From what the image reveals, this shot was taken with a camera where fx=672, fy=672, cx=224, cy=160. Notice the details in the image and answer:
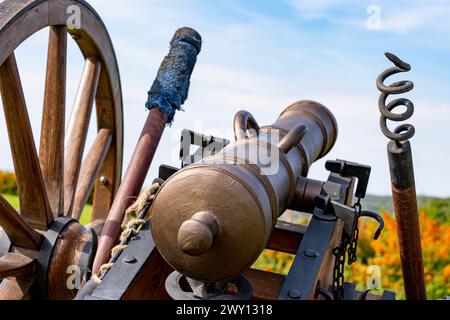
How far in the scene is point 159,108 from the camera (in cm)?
321

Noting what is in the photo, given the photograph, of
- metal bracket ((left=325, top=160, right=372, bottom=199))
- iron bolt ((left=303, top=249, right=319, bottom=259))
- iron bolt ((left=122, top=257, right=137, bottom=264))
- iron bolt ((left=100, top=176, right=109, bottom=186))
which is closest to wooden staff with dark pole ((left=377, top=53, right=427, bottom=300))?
metal bracket ((left=325, top=160, right=372, bottom=199))

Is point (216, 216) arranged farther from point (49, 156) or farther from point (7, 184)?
point (7, 184)

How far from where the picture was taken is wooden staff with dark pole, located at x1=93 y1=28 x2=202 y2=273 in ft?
10.0

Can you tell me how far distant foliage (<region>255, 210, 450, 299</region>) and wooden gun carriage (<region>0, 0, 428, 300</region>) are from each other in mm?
2232

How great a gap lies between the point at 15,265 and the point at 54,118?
2.33ft

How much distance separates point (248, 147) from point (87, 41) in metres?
1.60

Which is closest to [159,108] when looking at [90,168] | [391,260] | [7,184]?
[90,168]

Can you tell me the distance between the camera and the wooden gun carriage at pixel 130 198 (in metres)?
2.14

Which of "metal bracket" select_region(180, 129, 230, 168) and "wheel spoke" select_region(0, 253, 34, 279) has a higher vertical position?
"metal bracket" select_region(180, 129, 230, 168)

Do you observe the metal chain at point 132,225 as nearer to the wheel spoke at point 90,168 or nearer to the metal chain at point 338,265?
the metal chain at point 338,265

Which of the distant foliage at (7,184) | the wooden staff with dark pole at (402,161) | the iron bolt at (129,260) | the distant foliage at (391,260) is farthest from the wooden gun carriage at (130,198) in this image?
the distant foliage at (7,184)

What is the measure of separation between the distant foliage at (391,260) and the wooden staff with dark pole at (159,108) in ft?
8.49

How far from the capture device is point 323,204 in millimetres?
2518

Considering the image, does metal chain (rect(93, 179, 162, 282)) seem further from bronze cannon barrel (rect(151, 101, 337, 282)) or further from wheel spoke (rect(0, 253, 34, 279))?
wheel spoke (rect(0, 253, 34, 279))
